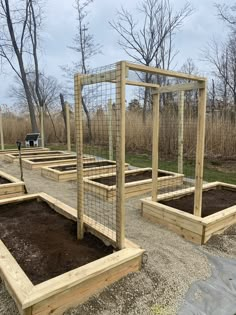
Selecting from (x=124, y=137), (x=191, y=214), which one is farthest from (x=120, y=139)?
(x=191, y=214)

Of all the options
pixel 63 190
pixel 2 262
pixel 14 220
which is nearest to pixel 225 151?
pixel 63 190

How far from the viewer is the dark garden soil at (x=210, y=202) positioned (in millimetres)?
3021

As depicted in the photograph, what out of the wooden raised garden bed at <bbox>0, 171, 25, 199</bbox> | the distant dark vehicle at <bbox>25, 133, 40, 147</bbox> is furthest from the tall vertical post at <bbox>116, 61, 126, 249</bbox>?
the distant dark vehicle at <bbox>25, 133, 40, 147</bbox>

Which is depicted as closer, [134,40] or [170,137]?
[170,137]

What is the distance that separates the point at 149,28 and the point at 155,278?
13152 mm

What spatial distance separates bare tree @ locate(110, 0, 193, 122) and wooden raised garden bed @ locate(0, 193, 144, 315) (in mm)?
11486

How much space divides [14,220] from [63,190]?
1.79 meters

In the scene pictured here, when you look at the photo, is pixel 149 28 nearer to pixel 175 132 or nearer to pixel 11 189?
pixel 175 132

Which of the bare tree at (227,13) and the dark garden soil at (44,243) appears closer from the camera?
the dark garden soil at (44,243)

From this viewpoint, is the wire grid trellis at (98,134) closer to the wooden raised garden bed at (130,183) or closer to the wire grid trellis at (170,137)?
the wooden raised garden bed at (130,183)

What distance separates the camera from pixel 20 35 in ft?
39.2

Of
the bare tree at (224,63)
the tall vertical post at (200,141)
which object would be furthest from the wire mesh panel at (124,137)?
the bare tree at (224,63)

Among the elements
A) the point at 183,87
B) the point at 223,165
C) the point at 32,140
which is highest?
the point at 183,87

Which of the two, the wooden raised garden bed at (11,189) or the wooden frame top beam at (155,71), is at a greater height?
the wooden frame top beam at (155,71)
